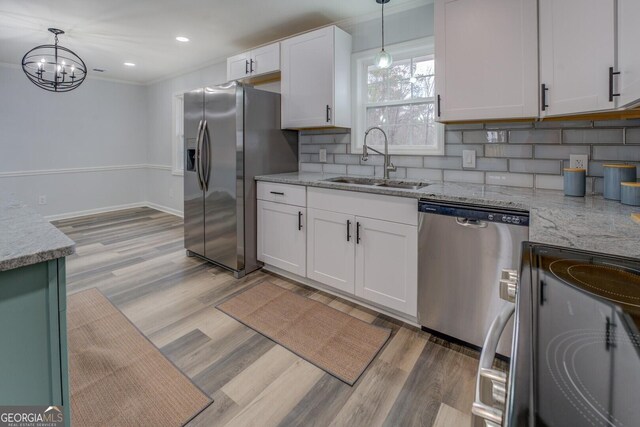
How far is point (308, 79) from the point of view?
2.97 meters

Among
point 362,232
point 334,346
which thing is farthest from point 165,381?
point 362,232

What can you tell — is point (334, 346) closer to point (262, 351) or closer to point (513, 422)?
point (262, 351)

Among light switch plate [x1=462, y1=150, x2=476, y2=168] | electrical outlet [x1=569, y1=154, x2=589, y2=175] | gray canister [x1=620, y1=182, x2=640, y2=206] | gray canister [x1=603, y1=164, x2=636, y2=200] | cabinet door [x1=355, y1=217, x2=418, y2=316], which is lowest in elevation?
cabinet door [x1=355, y1=217, x2=418, y2=316]

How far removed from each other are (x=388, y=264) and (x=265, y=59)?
2425 mm

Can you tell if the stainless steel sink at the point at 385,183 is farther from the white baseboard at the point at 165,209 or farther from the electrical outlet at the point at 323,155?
the white baseboard at the point at 165,209

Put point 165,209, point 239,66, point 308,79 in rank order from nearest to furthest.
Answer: point 308,79 → point 239,66 → point 165,209

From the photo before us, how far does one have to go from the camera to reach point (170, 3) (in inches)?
109

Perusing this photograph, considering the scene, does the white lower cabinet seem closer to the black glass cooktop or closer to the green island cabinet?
the black glass cooktop

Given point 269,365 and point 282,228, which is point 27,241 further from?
point 282,228

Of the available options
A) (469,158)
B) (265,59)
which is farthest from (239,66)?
(469,158)

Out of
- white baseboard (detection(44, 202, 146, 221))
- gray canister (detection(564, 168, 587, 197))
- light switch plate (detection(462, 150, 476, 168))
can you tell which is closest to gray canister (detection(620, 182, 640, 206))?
gray canister (detection(564, 168, 587, 197))

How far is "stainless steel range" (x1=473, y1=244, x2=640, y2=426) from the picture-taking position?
1.28 feet

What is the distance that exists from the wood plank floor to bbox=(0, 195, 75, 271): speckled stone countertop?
38.9 inches

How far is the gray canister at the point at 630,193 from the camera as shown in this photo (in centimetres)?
151
